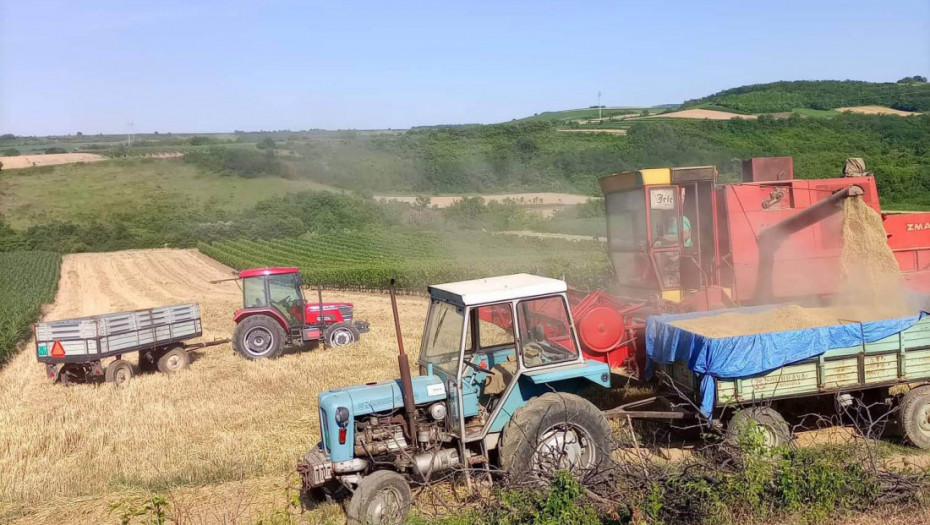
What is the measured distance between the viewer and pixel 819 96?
2195 inches

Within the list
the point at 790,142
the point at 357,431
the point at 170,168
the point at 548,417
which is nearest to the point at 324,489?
the point at 357,431

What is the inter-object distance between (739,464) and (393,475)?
8.99ft

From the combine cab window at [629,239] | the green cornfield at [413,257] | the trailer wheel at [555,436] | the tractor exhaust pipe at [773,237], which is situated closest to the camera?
the trailer wheel at [555,436]

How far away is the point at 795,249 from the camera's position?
948 centimetres

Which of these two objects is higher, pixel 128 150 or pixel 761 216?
pixel 128 150

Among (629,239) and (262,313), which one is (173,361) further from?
(629,239)

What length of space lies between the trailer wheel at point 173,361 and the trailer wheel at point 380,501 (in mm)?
9521

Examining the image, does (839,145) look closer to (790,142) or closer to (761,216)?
(790,142)

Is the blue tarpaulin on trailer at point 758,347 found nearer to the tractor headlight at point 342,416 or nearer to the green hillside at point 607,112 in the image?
the tractor headlight at point 342,416

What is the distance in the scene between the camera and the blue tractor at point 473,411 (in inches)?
238

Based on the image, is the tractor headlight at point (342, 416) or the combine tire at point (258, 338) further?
the combine tire at point (258, 338)

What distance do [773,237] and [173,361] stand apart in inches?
440

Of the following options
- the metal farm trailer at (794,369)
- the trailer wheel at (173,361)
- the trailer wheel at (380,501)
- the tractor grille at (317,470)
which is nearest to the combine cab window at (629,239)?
the metal farm trailer at (794,369)

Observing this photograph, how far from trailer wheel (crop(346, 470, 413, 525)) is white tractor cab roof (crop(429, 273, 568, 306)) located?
1.60 m
